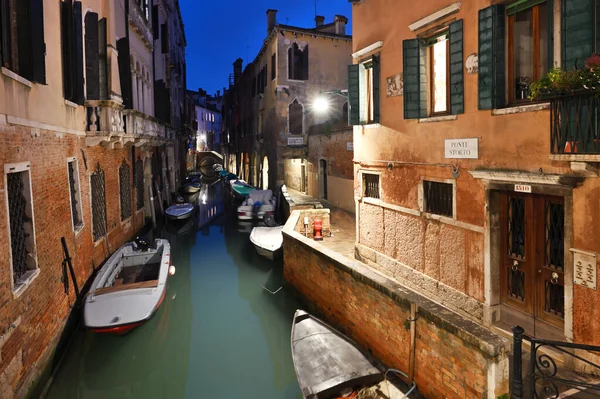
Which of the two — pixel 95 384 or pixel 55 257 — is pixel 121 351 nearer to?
pixel 95 384

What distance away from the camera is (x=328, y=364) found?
5.76 m

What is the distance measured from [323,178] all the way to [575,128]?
45.9ft

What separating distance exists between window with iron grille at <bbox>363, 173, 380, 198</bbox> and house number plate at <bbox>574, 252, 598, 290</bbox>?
14.4 ft

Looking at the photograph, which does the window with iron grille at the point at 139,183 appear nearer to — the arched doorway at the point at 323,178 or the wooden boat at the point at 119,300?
the wooden boat at the point at 119,300

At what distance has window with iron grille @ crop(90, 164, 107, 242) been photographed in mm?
9883

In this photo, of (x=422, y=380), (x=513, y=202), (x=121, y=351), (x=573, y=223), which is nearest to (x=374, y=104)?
(x=513, y=202)

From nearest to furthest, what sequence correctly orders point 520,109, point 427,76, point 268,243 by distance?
1. point 520,109
2. point 427,76
3. point 268,243

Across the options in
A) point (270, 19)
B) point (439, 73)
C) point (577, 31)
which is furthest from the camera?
point (270, 19)

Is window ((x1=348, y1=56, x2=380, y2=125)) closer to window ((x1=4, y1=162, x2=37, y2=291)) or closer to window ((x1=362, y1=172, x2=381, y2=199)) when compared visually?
window ((x1=362, y1=172, x2=381, y2=199))

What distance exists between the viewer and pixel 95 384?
6625mm

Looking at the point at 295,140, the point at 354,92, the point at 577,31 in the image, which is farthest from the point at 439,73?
the point at 295,140

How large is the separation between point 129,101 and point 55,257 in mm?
5702

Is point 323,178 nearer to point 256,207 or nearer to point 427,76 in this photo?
point 256,207

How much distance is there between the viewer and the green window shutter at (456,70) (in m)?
6.07
